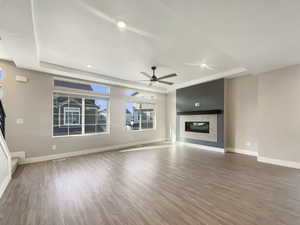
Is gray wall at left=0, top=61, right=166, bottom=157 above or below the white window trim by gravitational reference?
below

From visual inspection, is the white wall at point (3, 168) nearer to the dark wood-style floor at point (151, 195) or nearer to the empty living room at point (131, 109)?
the empty living room at point (131, 109)

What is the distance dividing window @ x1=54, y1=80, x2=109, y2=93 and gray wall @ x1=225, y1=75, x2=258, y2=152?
528cm

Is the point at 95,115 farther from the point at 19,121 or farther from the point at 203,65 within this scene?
the point at 203,65

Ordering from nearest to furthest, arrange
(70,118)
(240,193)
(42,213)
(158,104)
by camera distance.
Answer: (42,213), (240,193), (70,118), (158,104)

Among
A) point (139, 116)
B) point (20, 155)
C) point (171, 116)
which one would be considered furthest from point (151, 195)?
point (171, 116)

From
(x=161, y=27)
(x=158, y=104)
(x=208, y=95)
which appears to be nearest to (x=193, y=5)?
(x=161, y=27)

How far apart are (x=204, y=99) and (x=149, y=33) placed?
14.4 ft

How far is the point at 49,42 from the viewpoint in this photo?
321cm

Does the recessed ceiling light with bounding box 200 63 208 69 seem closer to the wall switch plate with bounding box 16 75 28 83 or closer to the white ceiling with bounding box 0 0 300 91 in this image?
the white ceiling with bounding box 0 0 300 91

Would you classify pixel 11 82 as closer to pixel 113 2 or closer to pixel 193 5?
pixel 113 2

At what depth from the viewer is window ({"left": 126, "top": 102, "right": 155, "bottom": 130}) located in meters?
7.06

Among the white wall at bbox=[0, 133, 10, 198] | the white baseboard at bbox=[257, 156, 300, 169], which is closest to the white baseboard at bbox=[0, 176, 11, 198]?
→ the white wall at bbox=[0, 133, 10, 198]

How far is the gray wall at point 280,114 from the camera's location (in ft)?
12.8

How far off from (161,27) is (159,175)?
127 inches
